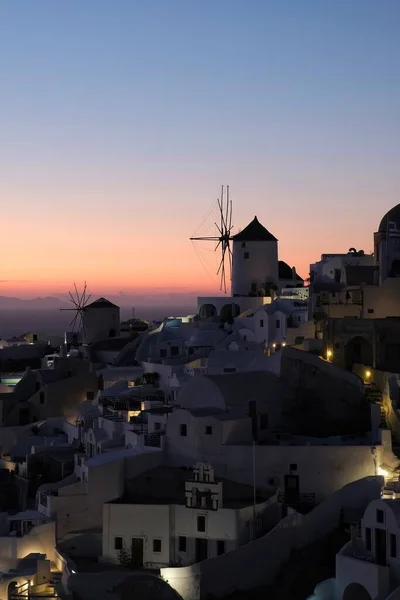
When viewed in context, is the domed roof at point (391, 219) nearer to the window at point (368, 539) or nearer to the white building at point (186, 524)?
the white building at point (186, 524)

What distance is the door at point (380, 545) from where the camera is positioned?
27823mm

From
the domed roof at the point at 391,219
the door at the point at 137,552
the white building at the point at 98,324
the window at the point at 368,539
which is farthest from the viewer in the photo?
the white building at the point at 98,324

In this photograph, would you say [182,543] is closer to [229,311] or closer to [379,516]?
[379,516]

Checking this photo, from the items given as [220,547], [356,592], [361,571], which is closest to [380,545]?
[361,571]

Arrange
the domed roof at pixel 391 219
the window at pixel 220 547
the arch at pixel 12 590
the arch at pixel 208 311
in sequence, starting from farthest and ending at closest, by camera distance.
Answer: the arch at pixel 208 311 → the domed roof at pixel 391 219 → the window at pixel 220 547 → the arch at pixel 12 590

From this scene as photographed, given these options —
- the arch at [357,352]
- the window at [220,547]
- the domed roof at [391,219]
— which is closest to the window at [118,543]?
the window at [220,547]

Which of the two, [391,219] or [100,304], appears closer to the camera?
[391,219]

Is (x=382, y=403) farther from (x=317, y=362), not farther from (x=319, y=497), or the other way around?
(x=319, y=497)

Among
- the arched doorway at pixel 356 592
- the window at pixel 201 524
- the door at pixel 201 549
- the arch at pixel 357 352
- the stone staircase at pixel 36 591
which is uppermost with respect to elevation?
the arch at pixel 357 352

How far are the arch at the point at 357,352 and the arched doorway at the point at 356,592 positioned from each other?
13067 mm

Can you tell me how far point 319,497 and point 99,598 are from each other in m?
7.30

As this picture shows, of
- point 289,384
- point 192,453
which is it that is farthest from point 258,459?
point 289,384

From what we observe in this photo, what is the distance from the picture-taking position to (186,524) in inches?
1235

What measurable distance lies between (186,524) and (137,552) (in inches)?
64.6
